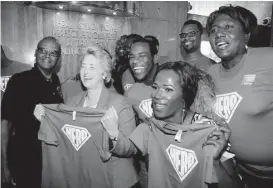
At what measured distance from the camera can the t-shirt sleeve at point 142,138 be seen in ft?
6.58

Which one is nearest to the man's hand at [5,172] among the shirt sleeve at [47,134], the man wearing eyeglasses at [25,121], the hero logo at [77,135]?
the man wearing eyeglasses at [25,121]

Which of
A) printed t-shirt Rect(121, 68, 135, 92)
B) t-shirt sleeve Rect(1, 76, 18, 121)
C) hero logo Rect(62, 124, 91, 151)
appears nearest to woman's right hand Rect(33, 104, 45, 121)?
hero logo Rect(62, 124, 91, 151)

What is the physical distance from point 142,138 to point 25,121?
5.27ft

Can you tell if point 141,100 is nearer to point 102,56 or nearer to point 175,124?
point 102,56

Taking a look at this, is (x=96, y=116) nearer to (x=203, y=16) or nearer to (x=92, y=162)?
(x=92, y=162)

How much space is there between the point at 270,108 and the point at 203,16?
6.65 meters

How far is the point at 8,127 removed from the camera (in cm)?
292

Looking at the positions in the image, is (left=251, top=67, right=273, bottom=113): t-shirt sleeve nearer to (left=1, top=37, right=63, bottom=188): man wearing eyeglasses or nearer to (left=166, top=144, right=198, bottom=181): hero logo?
(left=166, top=144, right=198, bottom=181): hero logo

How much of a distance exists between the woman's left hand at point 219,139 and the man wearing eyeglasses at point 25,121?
209cm

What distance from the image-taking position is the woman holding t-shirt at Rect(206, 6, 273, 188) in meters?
2.08

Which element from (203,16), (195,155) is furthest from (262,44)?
(195,155)

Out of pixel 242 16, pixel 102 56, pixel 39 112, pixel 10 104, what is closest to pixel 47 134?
pixel 39 112

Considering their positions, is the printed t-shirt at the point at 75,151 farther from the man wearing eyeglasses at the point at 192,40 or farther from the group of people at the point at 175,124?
the man wearing eyeglasses at the point at 192,40

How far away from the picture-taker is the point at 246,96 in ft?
6.86
